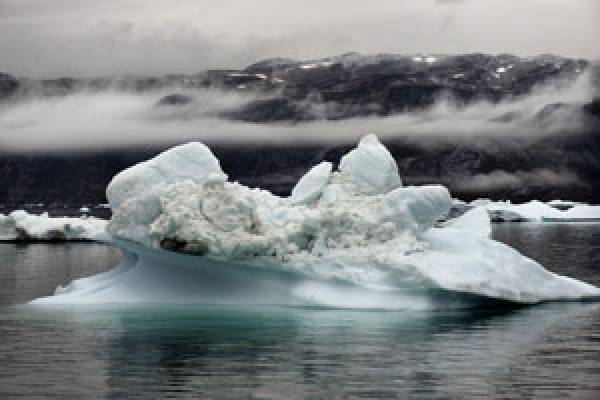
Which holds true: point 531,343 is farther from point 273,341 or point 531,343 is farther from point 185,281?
point 185,281

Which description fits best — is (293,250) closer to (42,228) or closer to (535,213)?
(42,228)

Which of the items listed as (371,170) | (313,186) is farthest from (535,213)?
(313,186)

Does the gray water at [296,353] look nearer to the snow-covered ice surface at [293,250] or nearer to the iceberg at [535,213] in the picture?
the snow-covered ice surface at [293,250]

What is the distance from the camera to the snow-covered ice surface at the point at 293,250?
94.5 ft

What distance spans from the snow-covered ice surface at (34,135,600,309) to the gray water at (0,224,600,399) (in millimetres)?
680

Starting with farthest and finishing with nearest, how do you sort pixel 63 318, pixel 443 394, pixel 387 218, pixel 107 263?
pixel 107 263 → pixel 387 218 → pixel 63 318 → pixel 443 394

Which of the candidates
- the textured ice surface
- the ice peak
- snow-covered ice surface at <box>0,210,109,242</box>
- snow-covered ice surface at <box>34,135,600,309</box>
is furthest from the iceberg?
snow-covered ice surface at <box>34,135,600,309</box>

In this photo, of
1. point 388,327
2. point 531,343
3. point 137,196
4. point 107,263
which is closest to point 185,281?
point 137,196

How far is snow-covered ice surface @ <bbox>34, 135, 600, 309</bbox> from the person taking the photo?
2880cm

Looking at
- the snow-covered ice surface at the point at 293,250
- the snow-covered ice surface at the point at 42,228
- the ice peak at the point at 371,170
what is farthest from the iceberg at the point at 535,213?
the snow-covered ice surface at the point at 293,250

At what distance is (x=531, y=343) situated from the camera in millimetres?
23828

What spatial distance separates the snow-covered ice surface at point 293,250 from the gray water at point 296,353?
68cm

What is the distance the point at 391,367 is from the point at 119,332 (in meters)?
7.58

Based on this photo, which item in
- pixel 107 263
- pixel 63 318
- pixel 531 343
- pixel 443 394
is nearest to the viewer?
pixel 443 394
